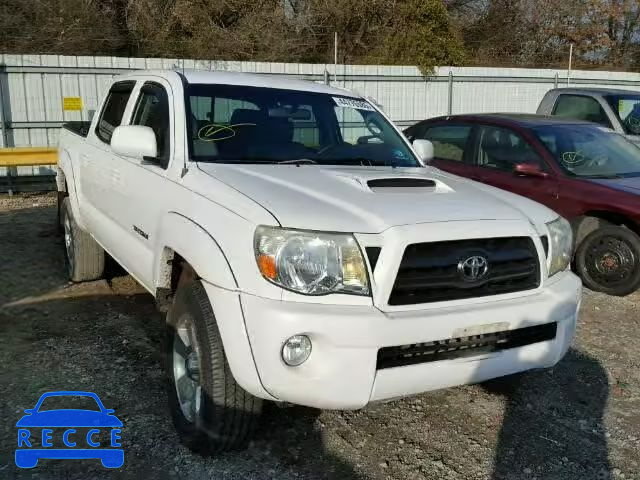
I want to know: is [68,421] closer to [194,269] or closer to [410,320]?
[194,269]

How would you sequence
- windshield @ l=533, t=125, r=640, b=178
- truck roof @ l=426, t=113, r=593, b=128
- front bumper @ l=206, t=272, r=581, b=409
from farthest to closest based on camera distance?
truck roof @ l=426, t=113, r=593, b=128 < windshield @ l=533, t=125, r=640, b=178 < front bumper @ l=206, t=272, r=581, b=409

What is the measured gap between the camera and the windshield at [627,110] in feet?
29.8

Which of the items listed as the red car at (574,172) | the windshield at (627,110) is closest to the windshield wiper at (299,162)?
the red car at (574,172)

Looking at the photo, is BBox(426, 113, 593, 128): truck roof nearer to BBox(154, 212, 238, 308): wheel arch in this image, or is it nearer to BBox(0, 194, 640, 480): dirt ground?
BBox(0, 194, 640, 480): dirt ground

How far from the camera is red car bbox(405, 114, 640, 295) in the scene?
19.3ft

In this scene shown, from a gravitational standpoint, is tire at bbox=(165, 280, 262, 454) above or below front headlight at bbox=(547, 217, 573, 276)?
below

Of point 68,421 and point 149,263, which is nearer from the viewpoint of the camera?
point 68,421

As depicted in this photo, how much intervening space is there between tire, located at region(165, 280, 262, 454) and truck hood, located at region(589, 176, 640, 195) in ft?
14.3

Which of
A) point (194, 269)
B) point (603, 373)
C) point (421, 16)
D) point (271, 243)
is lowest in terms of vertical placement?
point (603, 373)

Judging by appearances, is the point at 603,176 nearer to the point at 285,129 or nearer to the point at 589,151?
the point at 589,151

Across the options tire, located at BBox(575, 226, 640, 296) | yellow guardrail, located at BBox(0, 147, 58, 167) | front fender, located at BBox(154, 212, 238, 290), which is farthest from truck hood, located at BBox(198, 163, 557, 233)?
yellow guardrail, located at BBox(0, 147, 58, 167)

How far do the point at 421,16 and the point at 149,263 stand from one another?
63.6ft

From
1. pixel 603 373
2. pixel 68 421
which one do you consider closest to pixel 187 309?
pixel 68 421

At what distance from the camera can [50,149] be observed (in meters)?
10.7
